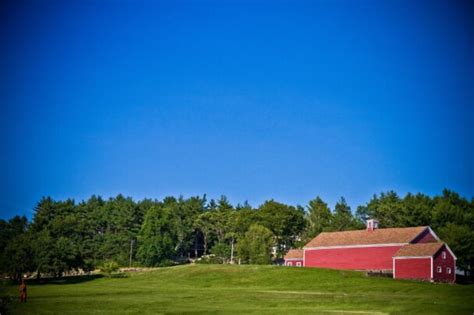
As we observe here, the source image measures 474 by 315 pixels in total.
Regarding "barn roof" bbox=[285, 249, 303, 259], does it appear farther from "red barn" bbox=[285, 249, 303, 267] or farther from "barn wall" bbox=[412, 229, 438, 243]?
"barn wall" bbox=[412, 229, 438, 243]

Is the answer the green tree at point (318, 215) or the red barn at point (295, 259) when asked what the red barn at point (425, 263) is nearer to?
the red barn at point (295, 259)

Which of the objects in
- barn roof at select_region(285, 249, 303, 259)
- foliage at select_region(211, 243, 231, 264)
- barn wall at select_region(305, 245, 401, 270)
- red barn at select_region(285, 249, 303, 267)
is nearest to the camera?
barn wall at select_region(305, 245, 401, 270)

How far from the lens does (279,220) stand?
125 meters

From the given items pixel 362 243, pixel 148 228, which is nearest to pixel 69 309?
pixel 362 243

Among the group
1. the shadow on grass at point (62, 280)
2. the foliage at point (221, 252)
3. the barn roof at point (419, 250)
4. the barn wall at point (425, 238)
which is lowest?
the shadow on grass at point (62, 280)

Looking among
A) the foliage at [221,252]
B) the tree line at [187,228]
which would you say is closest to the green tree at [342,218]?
the tree line at [187,228]

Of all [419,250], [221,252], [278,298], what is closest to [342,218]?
[221,252]

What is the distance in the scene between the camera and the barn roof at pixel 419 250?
2876 inches

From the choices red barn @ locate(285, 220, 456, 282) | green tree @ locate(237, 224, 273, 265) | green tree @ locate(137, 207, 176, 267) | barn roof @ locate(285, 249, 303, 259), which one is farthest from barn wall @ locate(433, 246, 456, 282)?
green tree @ locate(137, 207, 176, 267)

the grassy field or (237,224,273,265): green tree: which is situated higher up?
(237,224,273,265): green tree

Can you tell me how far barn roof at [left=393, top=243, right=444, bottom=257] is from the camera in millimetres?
73062

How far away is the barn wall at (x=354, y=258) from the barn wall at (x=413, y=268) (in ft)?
14.6

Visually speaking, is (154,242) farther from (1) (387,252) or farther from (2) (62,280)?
(1) (387,252)

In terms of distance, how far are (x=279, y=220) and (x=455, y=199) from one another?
35.5 m
